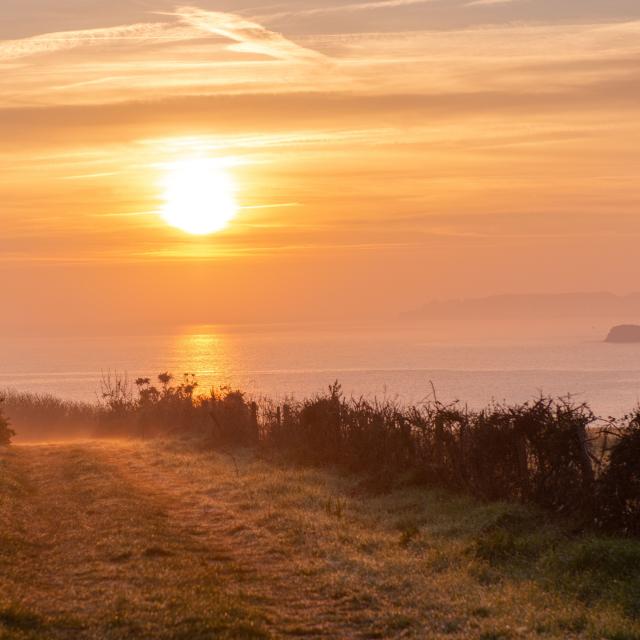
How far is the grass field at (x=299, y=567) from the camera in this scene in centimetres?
1265

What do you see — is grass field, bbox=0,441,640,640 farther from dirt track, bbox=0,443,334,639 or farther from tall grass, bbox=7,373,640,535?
tall grass, bbox=7,373,640,535

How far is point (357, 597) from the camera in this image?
1410 cm

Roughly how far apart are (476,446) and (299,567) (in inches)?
271


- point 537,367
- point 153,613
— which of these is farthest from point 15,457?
point 537,367

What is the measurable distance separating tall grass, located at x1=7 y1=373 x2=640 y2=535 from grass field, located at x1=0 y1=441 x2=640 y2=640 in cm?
68

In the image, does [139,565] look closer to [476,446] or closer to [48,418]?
[476,446]

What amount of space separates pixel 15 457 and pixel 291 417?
955 centimetres

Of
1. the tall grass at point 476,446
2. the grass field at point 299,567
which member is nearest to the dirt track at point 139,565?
the grass field at point 299,567

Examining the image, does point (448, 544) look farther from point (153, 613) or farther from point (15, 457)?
point (15, 457)

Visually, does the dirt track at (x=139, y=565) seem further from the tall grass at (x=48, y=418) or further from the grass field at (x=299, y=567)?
the tall grass at (x=48, y=418)

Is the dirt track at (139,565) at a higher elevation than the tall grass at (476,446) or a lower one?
lower

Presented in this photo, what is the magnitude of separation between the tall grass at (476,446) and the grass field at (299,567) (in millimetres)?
681

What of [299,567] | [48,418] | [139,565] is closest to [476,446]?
[299,567]

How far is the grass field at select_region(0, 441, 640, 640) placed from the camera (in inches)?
498
